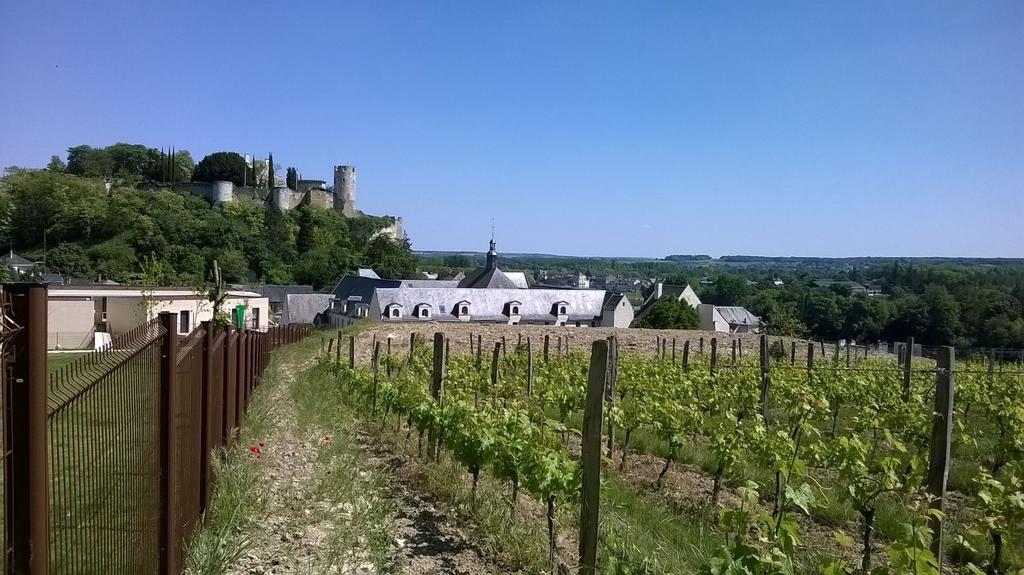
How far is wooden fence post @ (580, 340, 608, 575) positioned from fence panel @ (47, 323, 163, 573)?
7.73 feet

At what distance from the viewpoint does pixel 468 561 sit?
5027 mm

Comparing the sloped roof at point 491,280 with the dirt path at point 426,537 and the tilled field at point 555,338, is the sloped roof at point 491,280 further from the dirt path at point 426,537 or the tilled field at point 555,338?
the dirt path at point 426,537

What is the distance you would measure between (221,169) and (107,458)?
329 feet

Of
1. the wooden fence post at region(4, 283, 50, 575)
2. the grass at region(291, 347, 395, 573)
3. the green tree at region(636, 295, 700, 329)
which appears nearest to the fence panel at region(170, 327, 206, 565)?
the grass at region(291, 347, 395, 573)

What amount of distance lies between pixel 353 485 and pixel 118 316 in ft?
85.3

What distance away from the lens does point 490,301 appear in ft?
166

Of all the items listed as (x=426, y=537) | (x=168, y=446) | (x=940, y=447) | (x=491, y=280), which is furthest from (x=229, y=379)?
(x=491, y=280)

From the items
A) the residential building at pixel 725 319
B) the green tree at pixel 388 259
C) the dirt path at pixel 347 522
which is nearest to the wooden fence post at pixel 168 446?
the dirt path at pixel 347 522

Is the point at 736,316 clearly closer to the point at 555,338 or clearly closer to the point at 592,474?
the point at 555,338

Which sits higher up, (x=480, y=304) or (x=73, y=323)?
(x=73, y=323)

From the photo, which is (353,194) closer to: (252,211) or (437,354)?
(252,211)

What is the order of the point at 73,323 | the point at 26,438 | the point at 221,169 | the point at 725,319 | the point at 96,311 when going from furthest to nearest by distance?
the point at 221,169
the point at 725,319
the point at 96,311
the point at 73,323
the point at 26,438

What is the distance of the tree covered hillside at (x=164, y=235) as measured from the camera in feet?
217

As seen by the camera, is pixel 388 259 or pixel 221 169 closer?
pixel 388 259
